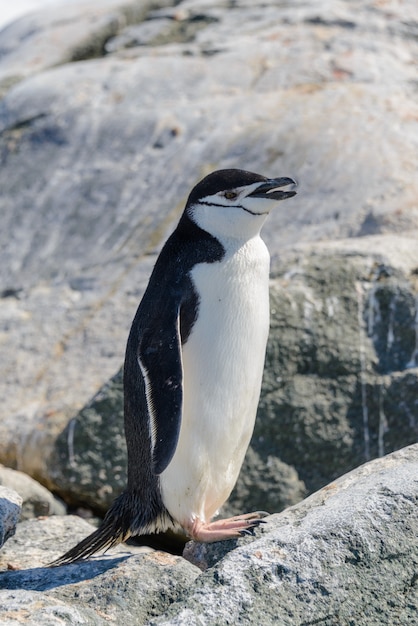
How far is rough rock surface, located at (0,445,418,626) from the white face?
1.11 meters

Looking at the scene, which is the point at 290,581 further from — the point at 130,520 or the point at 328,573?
the point at 130,520

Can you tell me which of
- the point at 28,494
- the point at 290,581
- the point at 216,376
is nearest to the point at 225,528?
the point at 216,376

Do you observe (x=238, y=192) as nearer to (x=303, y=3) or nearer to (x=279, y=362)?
(x=279, y=362)

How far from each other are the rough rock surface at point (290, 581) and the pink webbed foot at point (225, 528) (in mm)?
180

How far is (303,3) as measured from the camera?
8.98 metres

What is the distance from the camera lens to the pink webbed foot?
3.55 metres

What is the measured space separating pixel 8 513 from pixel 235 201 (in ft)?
4.83

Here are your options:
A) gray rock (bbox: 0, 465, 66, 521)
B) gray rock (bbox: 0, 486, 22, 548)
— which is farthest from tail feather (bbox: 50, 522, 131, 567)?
gray rock (bbox: 0, 465, 66, 521)

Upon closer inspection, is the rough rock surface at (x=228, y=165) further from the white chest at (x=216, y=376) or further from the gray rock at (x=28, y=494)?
the white chest at (x=216, y=376)

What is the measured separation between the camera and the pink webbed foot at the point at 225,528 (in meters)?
3.55

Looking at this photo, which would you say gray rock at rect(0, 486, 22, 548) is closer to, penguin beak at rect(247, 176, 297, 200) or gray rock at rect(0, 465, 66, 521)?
gray rock at rect(0, 465, 66, 521)

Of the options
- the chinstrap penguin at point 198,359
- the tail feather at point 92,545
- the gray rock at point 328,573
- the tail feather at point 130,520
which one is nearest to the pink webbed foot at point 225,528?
the chinstrap penguin at point 198,359

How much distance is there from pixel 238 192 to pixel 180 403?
34.1 inches

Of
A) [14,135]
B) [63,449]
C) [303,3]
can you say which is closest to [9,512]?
[63,449]
